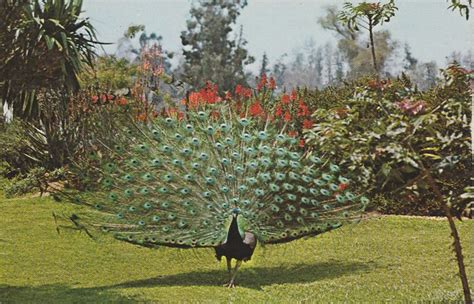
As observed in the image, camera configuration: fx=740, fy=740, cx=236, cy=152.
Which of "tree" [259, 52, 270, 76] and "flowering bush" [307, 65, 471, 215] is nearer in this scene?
"flowering bush" [307, 65, 471, 215]

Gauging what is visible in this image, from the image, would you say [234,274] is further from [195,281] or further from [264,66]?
[264,66]

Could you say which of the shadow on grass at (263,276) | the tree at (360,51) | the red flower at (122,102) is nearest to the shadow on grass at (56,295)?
the shadow on grass at (263,276)

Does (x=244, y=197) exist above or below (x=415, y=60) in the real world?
below

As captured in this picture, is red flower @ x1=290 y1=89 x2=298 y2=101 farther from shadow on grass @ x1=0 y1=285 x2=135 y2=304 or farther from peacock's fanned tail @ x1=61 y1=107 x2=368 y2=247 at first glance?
shadow on grass @ x1=0 y1=285 x2=135 y2=304

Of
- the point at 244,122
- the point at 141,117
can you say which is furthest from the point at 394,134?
the point at 141,117

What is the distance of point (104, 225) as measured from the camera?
17.9 ft

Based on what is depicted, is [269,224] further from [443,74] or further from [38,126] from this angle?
[38,126]

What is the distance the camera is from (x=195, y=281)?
550cm

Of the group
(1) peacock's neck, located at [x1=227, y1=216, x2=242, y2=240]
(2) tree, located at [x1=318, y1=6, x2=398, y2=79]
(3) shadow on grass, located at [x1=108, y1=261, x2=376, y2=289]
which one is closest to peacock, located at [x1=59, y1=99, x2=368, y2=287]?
(1) peacock's neck, located at [x1=227, y1=216, x2=242, y2=240]

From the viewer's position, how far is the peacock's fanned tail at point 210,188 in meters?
5.31

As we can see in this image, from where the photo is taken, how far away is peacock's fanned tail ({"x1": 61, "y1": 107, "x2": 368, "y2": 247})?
5312mm

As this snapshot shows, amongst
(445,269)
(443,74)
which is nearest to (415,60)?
(445,269)

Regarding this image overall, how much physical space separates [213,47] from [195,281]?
5.74 meters

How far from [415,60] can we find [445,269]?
8.68ft
